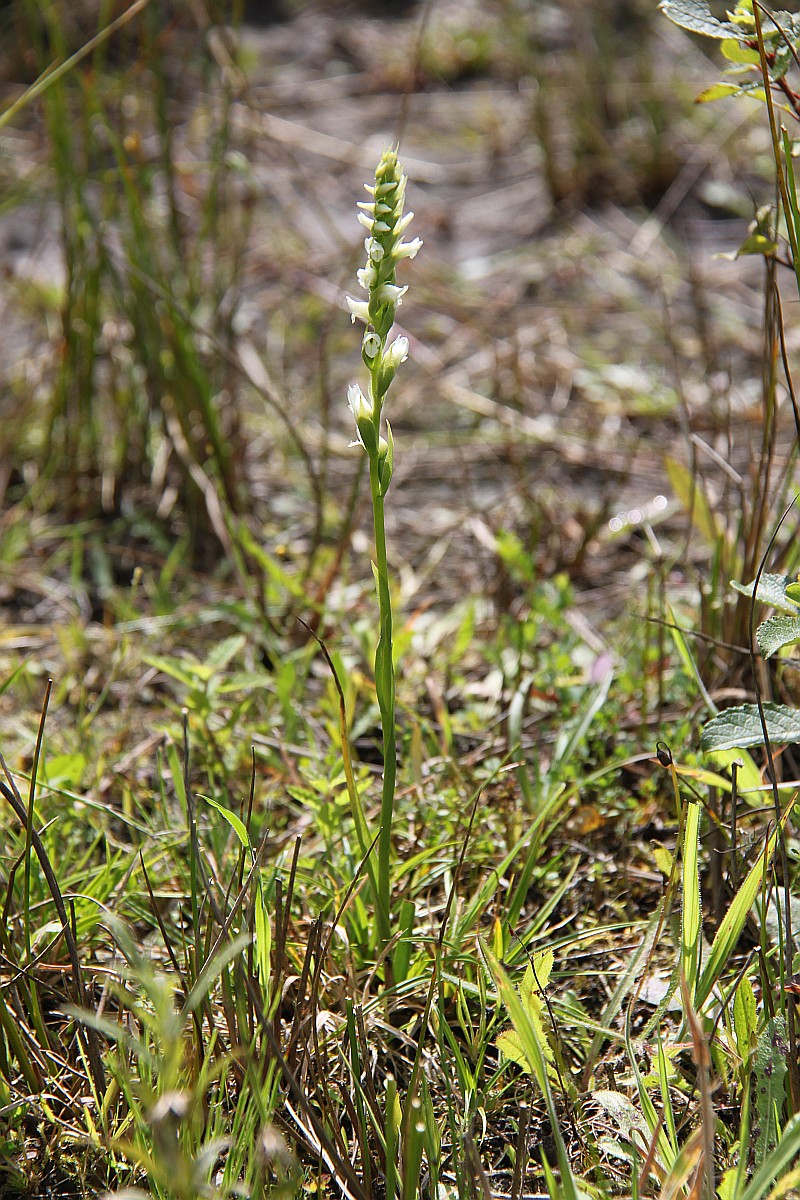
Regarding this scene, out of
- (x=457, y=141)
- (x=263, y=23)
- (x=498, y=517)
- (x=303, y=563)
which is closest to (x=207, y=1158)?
(x=303, y=563)

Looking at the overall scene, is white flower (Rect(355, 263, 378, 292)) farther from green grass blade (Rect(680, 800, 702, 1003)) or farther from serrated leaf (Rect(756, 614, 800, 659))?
green grass blade (Rect(680, 800, 702, 1003))

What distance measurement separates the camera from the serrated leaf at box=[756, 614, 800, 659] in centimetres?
107

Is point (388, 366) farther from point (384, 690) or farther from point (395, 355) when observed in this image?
point (384, 690)

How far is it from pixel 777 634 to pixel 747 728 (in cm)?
13

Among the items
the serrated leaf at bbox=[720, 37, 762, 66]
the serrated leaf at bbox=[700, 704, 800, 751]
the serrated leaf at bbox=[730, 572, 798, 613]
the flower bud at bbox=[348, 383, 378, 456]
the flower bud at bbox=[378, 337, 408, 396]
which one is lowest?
the serrated leaf at bbox=[700, 704, 800, 751]

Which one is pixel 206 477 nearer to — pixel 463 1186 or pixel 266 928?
pixel 266 928

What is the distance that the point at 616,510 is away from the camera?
7.84 ft

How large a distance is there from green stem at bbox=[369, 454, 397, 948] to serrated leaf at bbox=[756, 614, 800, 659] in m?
0.40

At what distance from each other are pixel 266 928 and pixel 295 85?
14.7 ft

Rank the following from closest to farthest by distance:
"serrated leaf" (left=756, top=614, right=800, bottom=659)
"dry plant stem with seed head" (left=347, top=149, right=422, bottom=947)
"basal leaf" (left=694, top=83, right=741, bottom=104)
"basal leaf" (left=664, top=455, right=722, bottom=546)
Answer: "dry plant stem with seed head" (left=347, top=149, right=422, bottom=947), "serrated leaf" (left=756, top=614, right=800, bottom=659), "basal leaf" (left=694, top=83, right=741, bottom=104), "basal leaf" (left=664, top=455, right=722, bottom=546)

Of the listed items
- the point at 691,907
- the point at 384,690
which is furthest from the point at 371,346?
the point at 691,907

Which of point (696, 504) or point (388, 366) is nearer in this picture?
point (388, 366)

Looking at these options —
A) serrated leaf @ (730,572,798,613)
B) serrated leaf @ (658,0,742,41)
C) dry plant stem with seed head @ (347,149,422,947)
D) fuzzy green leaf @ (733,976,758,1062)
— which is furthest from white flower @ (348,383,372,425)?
fuzzy green leaf @ (733,976,758,1062)

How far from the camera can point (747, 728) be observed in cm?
116
